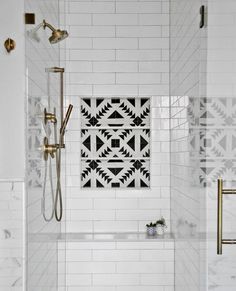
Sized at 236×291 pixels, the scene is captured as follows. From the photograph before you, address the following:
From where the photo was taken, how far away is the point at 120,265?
162 inches

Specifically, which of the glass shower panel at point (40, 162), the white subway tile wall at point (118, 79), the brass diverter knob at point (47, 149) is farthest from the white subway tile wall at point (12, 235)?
the white subway tile wall at point (118, 79)

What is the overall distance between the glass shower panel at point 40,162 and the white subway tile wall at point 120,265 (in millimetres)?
143

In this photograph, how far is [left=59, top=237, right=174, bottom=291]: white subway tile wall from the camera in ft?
13.4

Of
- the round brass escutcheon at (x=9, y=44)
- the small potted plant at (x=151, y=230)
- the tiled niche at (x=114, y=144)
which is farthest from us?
the tiled niche at (x=114, y=144)

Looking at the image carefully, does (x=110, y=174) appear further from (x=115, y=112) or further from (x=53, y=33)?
(x=53, y=33)

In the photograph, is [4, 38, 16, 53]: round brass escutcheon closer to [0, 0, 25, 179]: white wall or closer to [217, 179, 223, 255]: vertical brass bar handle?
[0, 0, 25, 179]: white wall

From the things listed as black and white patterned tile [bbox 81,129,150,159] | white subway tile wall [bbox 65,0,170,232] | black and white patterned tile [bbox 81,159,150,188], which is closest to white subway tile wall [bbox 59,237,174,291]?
white subway tile wall [bbox 65,0,170,232]

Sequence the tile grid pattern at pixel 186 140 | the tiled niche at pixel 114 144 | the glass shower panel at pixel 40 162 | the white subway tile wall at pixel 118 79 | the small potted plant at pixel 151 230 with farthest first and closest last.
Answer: the tiled niche at pixel 114 144
the white subway tile wall at pixel 118 79
the small potted plant at pixel 151 230
the tile grid pattern at pixel 186 140
the glass shower panel at pixel 40 162

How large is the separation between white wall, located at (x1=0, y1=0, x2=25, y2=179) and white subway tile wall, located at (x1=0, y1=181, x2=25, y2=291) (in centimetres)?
11

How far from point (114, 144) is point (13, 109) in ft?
6.30

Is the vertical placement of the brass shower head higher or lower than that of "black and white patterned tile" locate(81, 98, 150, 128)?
higher

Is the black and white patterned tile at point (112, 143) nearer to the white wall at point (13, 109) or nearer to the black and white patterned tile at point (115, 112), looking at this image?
the black and white patterned tile at point (115, 112)

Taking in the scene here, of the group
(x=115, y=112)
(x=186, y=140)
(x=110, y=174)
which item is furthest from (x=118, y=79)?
(x=186, y=140)

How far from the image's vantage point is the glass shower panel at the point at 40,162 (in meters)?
2.87
